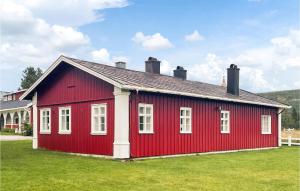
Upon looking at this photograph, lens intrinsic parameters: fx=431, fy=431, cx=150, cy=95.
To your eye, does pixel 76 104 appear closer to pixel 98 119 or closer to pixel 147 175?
pixel 98 119

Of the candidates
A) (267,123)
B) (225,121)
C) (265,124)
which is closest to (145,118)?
(225,121)

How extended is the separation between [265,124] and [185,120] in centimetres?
873

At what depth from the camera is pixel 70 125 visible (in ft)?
65.1

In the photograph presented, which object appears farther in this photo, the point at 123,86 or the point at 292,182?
the point at 123,86

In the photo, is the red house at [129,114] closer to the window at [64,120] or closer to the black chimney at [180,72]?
the window at [64,120]

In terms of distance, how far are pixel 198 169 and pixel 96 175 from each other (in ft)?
11.8

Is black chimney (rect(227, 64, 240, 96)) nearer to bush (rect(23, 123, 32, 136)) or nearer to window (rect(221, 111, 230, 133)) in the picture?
window (rect(221, 111, 230, 133))

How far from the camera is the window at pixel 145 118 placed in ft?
57.7

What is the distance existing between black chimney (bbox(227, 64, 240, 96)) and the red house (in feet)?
2.22

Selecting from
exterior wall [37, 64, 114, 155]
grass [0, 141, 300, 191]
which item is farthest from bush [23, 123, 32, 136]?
grass [0, 141, 300, 191]

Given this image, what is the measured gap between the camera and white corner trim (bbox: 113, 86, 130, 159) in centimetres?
1666

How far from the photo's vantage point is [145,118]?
58.3 feet

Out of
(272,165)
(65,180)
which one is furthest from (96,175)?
(272,165)

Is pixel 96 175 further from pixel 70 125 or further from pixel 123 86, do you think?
pixel 70 125
